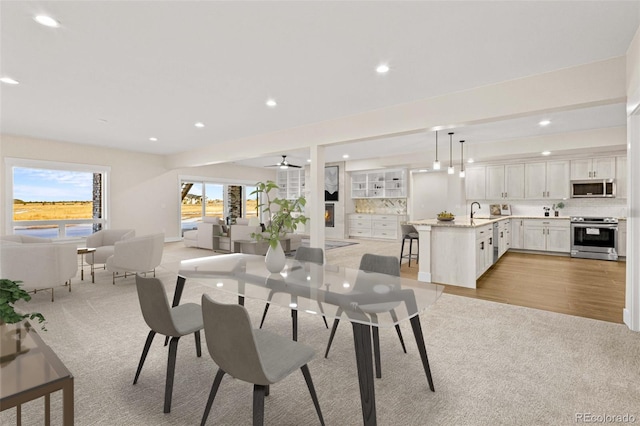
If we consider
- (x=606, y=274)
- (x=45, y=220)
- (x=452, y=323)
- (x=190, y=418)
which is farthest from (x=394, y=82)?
(x=45, y=220)

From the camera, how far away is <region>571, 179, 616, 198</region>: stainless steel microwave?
22.2ft

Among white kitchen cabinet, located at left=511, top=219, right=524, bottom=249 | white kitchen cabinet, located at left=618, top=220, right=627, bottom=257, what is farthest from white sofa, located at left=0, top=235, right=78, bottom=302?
white kitchen cabinet, located at left=618, top=220, right=627, bottom=257

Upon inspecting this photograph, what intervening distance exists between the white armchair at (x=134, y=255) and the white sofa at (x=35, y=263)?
0.60 m

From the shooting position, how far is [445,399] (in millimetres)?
2006

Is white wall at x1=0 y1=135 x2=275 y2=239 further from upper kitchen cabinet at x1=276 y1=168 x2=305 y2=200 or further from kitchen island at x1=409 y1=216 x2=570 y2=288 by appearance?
kitchen island at x1=409 y1=216 x2=570 y2=288

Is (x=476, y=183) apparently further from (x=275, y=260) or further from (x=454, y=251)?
(x=275, y=260)

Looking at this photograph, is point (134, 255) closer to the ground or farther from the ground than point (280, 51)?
closer to the ground

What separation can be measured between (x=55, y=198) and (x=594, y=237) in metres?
11.9

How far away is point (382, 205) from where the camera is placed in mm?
10977

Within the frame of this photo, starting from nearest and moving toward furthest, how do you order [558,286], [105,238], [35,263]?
[35,263] < [558,286] < [105,238]

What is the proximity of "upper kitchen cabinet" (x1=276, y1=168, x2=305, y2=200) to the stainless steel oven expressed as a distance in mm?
8123

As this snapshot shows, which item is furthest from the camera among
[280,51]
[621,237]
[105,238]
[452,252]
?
[621,237]

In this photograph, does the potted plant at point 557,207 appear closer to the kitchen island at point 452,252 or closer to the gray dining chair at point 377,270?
the kitchen island at point 452,252

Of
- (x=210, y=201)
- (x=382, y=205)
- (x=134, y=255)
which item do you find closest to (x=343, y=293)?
(x=134, y=255)
